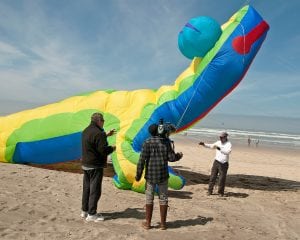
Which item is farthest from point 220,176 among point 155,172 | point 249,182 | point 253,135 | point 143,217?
point 253,135

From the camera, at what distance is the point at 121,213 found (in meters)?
6.51

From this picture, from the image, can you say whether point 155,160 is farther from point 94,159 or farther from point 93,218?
point 93,218

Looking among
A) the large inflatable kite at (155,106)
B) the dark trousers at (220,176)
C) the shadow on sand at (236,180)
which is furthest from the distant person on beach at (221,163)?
the shadow on sand at (236,180)

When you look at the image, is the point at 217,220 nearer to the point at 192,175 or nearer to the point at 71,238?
the point at 71,238

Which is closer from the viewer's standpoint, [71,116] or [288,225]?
[288,225]

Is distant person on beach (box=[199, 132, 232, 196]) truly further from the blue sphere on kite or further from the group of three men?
the group of three men

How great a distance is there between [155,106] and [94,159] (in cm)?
339

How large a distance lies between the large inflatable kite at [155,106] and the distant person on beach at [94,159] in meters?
2.23

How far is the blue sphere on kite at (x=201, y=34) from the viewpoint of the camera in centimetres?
856

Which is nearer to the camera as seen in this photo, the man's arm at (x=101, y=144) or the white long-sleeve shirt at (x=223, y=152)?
the man's arm at (x=101, y=144)

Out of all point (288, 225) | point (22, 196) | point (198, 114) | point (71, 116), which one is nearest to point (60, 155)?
point (71, 116)

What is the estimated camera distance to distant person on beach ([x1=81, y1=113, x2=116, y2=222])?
5.88 m

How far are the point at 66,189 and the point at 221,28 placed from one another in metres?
4.97

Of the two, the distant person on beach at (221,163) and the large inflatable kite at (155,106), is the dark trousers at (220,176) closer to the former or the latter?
the distant person on beach at (221,163)
